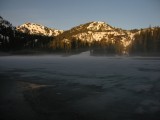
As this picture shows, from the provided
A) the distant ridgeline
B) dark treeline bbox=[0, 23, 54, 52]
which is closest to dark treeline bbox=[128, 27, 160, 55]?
the distant ridgeline

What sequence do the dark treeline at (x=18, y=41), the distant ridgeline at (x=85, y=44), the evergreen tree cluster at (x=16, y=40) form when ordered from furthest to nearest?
1. the evergreen tree cluster at (x=16, y=40)
2. the dark treeline at (x=18, y=41)
3. the distant ridgeline at (x=85, y=44)

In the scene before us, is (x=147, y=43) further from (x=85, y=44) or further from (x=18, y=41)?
(x=18, y=41)

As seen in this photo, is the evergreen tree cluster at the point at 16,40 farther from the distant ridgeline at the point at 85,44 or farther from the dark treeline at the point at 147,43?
the dark treeline at the point at 147,43

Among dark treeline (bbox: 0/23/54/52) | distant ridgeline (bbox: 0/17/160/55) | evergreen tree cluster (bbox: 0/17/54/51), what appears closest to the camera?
distant ridgeline (bbox: 0/17/160/55)

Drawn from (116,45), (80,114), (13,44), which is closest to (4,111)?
(80,114)

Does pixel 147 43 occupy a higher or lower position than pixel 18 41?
lower

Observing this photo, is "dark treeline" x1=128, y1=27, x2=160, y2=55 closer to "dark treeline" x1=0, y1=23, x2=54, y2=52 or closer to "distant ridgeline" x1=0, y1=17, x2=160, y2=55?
"distant ridgeline" x1=0, y1=17, x2=160, y2=55

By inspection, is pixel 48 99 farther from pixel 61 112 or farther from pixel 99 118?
pixel 99 118

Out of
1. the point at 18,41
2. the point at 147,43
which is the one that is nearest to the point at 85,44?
the point at 18,41

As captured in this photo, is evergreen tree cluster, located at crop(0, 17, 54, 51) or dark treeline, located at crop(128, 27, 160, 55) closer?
dark treeline, located at crop(128, 27, 160, 55)

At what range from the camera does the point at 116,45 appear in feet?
487

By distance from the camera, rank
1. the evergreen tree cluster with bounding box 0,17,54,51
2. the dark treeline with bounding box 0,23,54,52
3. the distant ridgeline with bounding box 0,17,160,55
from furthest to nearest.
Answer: the evergreen tree cluster with bounding box 0,17,54,51, the dark treeline with bounding box 0,23,54,52, the distant ridgeline with bounding box 0,17,160,55

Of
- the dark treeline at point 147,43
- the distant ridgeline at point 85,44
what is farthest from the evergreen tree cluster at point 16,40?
the dark treeline at point 147,43

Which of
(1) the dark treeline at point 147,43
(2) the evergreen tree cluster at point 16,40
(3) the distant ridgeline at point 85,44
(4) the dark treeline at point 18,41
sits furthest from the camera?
(2) the evergreen tree cluster at point 16,40
